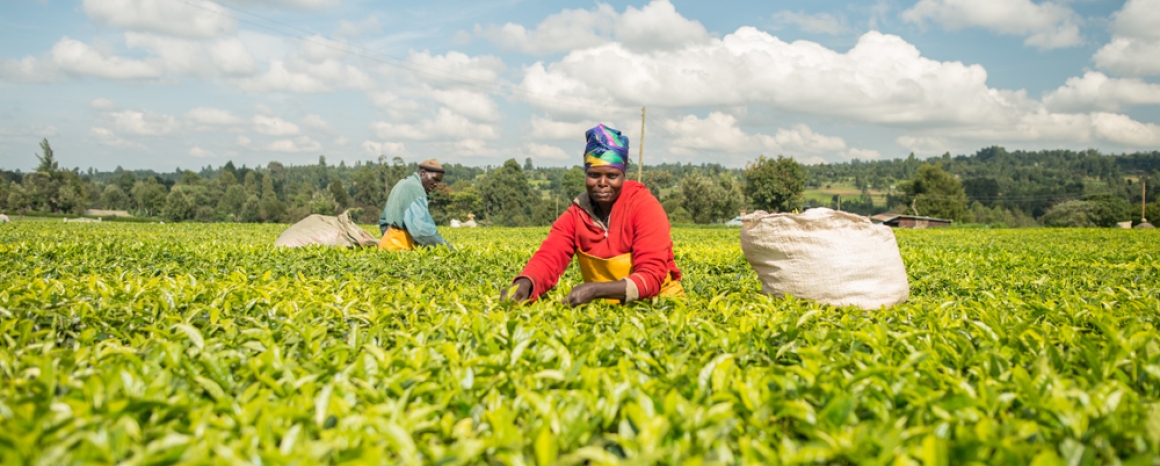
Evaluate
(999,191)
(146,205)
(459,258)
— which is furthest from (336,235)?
(999,191)

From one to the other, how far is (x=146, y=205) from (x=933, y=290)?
111 meters

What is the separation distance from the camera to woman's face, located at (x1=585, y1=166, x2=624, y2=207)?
373 cm

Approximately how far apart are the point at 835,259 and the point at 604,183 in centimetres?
148

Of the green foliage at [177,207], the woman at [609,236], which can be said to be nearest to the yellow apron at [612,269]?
the woman at [609,236]

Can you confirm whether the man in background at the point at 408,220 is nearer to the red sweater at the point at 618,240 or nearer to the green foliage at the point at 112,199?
the red sweater at the point at 618,240

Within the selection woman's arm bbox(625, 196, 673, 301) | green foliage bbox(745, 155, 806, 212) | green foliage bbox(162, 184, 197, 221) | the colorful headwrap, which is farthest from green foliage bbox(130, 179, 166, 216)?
woman's arm bbox(625, 196, 673, 301)

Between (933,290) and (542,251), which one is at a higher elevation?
Result: (542,251)

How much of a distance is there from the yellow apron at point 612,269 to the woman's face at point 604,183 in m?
0.36

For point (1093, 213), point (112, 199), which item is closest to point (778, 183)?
point (1093, 213)

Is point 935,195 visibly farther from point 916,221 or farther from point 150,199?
point 150,199

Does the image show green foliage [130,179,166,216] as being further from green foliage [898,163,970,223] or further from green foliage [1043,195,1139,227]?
green foliage [1043,195,1139,227]

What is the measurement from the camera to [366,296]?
3387 millimetres

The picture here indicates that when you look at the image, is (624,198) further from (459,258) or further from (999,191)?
(999,191)

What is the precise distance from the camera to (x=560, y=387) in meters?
1.88
